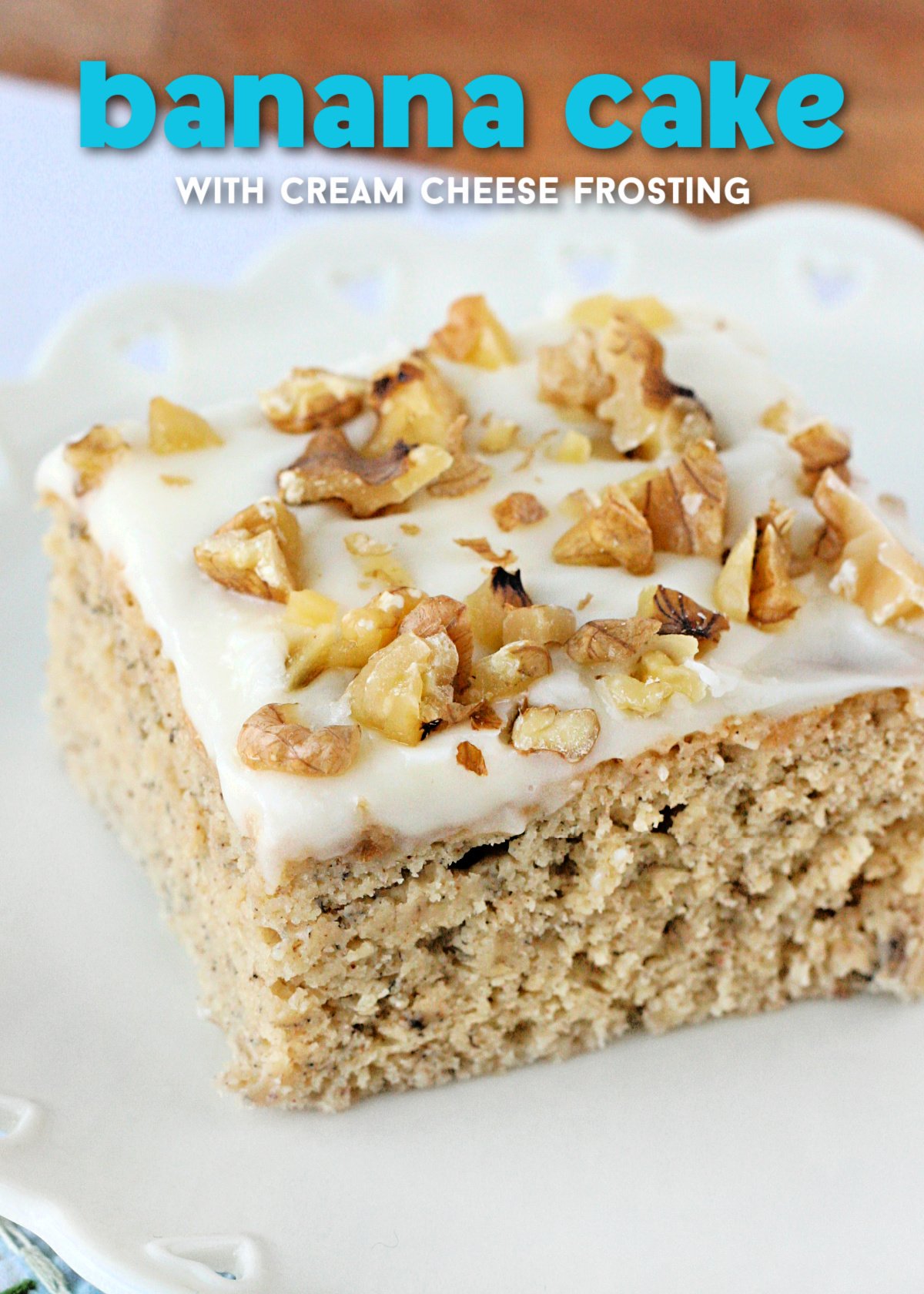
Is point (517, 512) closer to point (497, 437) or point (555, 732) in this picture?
point (497, 437)

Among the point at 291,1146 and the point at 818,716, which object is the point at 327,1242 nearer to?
the point at 291,1146

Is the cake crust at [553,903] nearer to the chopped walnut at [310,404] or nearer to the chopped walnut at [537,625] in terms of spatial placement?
the chopped walnut at [537,625]

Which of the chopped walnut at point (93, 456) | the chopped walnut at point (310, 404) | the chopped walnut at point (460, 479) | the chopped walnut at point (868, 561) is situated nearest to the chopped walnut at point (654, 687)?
the chopped walnut at point (868, 561)

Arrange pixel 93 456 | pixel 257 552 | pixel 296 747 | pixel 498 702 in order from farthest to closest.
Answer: pixel 93 456, pixel 257 552, pixel 498 702, pixel 296 747

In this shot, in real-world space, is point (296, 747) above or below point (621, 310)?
below

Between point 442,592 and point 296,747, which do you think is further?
point 442,592

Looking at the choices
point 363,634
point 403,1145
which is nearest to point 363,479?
point 363,634
